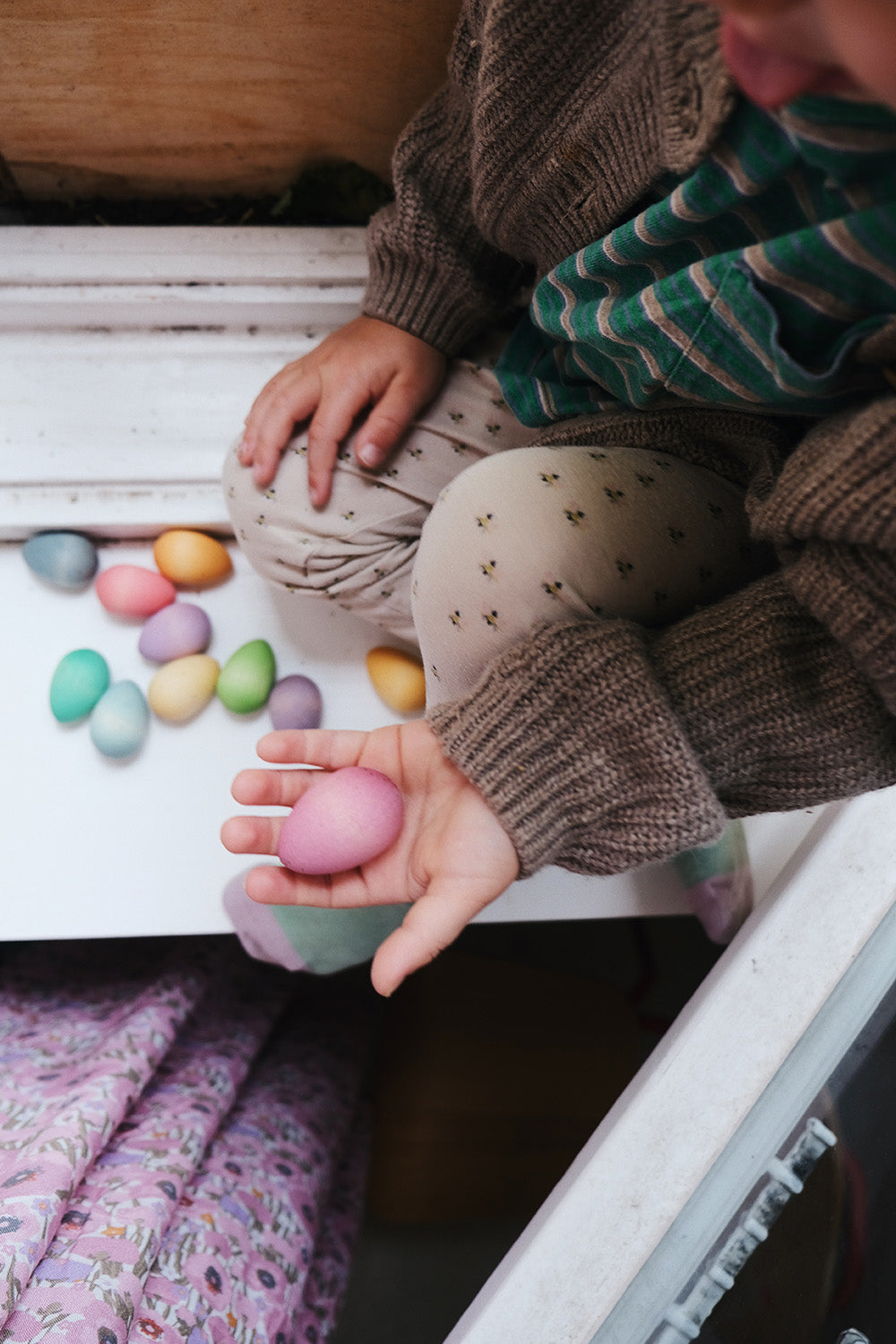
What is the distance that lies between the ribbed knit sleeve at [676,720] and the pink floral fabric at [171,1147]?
1.25ft

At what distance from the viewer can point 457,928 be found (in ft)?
1.79

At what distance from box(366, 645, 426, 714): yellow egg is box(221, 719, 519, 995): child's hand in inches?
8.7

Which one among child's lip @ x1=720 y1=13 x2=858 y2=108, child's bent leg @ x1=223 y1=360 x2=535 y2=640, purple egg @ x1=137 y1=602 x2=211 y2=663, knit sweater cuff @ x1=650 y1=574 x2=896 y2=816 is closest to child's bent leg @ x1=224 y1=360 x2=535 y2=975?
child's bent leg @ x1=223 y1=360 x2=535 y2=640

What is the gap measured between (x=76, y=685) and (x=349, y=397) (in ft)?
1.19

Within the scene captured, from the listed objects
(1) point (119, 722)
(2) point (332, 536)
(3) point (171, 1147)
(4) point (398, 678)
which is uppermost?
(2) point (332, 536)

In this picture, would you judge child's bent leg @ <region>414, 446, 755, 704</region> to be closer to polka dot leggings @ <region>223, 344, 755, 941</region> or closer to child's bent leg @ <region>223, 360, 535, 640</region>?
polka dot leggings @ <region>223, 344, 755, 941</region>

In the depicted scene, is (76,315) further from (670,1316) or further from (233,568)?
(670,1316)

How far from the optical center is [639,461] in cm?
64

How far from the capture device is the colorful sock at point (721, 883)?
791 mm

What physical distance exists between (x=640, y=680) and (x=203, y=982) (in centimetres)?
62

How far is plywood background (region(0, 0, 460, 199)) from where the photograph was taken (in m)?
0.74

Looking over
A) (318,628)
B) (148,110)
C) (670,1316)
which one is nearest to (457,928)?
(670,1316)

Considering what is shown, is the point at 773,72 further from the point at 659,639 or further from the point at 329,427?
the point at 329,427

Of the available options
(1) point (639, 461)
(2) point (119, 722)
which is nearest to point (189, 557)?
(2) point (119, 722)
